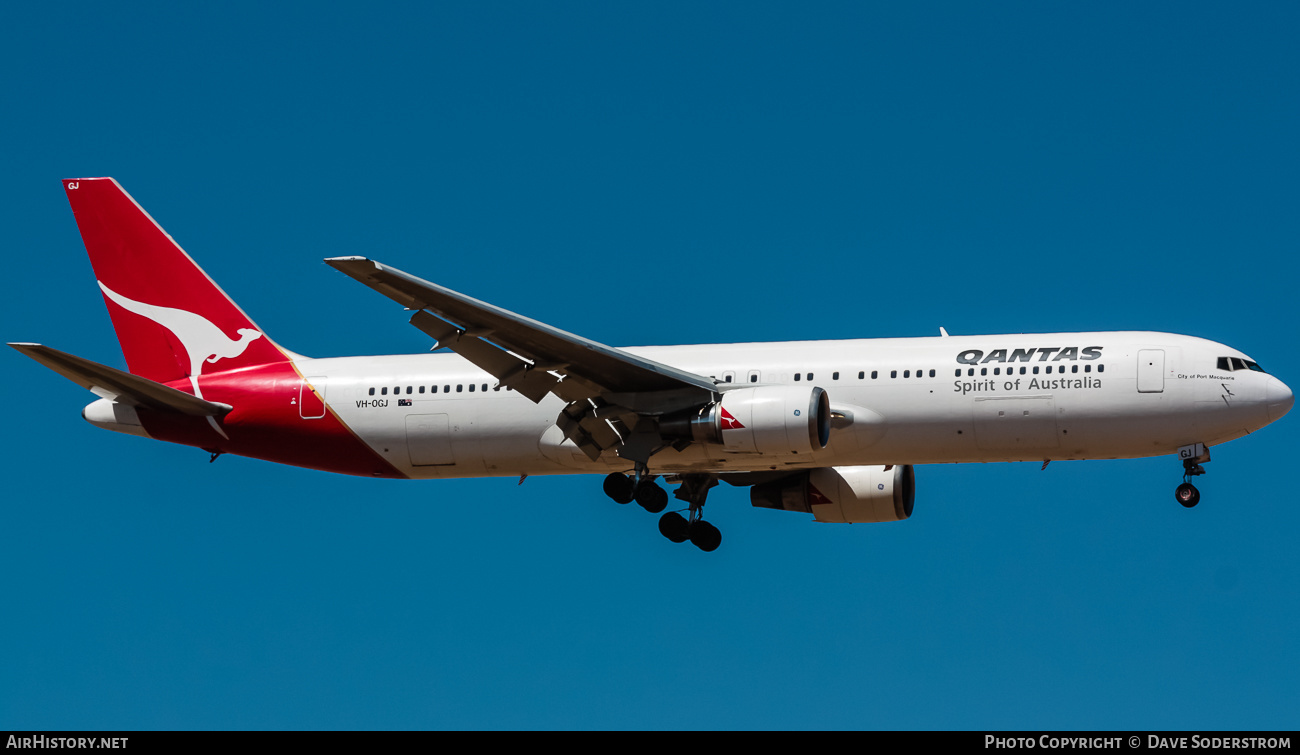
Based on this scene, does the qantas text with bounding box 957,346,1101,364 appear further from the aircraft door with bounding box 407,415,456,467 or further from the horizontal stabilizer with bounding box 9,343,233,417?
the horizontal stabilizer with bounding box 9,343,233,417

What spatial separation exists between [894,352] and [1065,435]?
161 inches

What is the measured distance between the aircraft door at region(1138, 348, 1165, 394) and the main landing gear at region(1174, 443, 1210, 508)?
4.91ft

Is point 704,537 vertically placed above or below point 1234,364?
below

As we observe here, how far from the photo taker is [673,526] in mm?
38781

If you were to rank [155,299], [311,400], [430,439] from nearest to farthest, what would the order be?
[430,439] → [311,400] → [155,299]

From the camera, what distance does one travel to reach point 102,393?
1517 inches

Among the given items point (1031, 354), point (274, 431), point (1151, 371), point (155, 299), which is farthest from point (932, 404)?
point (155, 299)

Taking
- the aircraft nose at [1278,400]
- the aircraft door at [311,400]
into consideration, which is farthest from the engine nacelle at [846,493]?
the aircraft door at [311,400]

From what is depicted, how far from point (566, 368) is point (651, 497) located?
4630 mm

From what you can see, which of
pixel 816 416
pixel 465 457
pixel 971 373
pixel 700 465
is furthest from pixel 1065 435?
pixel 465 457

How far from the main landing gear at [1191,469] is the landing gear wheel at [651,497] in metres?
11.6

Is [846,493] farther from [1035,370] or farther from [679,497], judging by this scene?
[1035,370]

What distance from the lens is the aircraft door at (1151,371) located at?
34.2m
